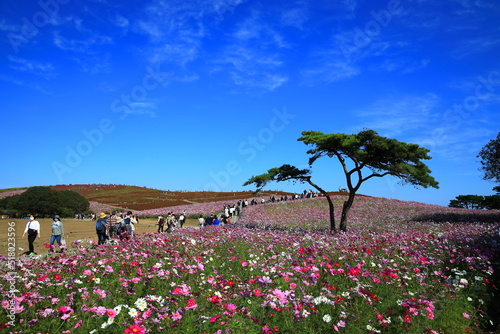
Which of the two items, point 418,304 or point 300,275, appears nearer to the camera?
point 418,304

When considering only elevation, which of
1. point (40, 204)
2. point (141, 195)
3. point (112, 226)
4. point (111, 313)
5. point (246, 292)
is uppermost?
point (141, 195)

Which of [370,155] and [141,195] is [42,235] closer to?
[370,155]

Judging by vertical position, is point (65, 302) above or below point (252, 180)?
below

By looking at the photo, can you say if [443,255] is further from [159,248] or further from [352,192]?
[352,192]

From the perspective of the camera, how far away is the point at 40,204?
4128 cm

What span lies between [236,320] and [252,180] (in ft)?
53.6

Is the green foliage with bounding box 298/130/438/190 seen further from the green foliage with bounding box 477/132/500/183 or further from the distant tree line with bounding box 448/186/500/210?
the distant tree line with bounding box 448/186/500/210

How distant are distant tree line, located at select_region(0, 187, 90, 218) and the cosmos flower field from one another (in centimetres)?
3846

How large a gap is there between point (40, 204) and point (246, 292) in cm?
4443

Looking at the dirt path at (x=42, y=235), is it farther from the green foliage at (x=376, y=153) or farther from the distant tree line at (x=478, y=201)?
the distant tree line at (x=478, y=201)

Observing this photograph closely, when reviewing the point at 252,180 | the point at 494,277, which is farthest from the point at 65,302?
the point at 252,180

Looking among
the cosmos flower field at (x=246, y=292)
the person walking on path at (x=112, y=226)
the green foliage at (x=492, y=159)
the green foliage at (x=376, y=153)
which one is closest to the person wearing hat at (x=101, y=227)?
the person walking on path at (x=112, y=226)

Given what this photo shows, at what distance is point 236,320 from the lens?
442 centimetres

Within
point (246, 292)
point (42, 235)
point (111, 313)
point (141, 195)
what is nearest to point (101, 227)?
point (42, 235)
